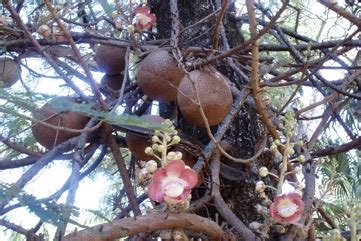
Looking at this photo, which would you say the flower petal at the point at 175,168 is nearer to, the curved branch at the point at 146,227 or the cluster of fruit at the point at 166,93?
the curved branch at the point at 146,227

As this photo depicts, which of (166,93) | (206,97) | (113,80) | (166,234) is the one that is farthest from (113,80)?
(166,234)

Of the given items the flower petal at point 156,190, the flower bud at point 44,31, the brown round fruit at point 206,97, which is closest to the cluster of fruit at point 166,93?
the brown round fruit at point 206,97

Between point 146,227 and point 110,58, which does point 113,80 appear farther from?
point 146,227

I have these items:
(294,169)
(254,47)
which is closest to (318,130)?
(294,169)

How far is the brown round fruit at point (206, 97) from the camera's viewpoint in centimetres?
121

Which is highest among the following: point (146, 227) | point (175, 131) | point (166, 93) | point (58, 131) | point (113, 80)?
point (113, 80)

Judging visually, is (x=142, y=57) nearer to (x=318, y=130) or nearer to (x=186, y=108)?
(x=186, y=108)

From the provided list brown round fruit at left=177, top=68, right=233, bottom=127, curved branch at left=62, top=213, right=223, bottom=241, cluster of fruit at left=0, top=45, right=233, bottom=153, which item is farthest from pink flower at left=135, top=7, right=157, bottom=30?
curved branch at left=62, top=213, right=223, bottom=241

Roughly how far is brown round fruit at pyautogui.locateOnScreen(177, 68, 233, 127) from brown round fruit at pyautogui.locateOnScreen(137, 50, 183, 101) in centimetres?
6

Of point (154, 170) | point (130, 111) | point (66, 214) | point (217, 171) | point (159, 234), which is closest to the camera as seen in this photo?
point (66, 214)

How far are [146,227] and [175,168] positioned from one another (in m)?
0.10

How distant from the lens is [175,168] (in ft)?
3.09

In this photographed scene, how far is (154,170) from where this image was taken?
0.97 metres

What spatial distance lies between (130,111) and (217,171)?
1.07 ft
